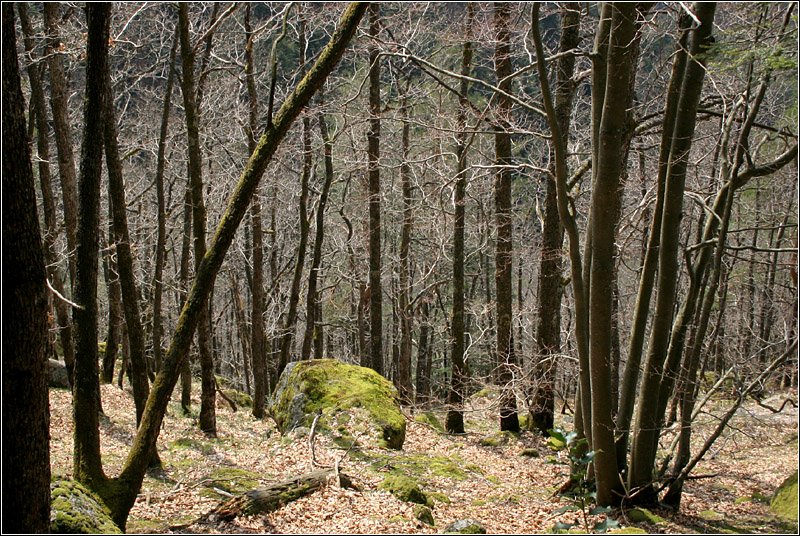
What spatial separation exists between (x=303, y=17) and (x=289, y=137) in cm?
639

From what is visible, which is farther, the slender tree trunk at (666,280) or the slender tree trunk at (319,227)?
the slender tree trunk at (319,227)

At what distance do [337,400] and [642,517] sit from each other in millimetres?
5282

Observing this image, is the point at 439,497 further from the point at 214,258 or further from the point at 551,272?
the point at 551,272

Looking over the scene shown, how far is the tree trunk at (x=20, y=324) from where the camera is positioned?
355cm

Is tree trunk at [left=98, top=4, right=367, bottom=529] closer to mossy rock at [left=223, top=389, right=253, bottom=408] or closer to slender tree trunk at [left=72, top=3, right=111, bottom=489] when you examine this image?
slender tree trunk at [left=72, top=3, right=111, bottom=489]

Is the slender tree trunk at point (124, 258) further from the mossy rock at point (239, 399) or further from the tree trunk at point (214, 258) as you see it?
the mossy rock at point (239, 399)

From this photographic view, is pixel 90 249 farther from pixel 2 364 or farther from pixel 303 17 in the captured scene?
pixel 303 17

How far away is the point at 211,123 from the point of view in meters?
16.5

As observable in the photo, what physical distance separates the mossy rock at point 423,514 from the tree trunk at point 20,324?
327cm

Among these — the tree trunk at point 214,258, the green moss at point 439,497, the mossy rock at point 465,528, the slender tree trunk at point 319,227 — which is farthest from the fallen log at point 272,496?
the slender tree trunk at point 319,227

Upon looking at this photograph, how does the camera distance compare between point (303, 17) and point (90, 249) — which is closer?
point (90, 249)

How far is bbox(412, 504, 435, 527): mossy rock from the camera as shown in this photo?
19.1ft

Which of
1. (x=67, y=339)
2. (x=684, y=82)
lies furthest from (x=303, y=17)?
(x=684, y=82)

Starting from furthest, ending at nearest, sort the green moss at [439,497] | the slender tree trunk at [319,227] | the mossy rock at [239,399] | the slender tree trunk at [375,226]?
the mossy rock at [239,399] < the slender tree trunk at [319,227] < the slender tree trunk at [375,226] < the green moss at [439,497]
